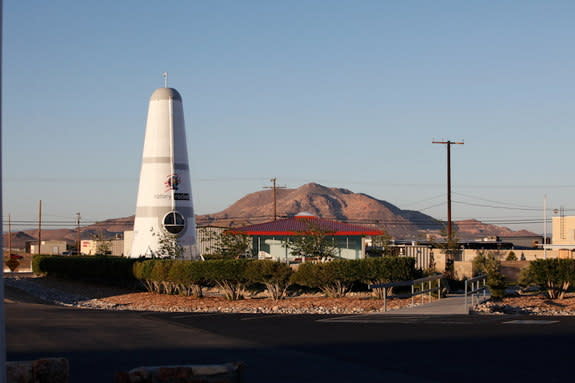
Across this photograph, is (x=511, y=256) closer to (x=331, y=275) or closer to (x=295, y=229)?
(x=295, y=229)

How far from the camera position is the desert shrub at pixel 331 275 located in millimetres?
30797

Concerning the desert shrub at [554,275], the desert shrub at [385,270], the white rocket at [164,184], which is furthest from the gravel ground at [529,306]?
the white rocket at [164,184]

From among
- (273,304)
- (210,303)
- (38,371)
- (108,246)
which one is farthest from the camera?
(108,246)

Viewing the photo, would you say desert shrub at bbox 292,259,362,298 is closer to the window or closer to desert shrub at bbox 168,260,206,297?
desert shrub at bbox 168,260,206,297

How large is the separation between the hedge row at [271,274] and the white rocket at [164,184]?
10.2m

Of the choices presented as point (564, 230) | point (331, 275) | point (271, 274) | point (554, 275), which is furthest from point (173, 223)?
point (564, 230)

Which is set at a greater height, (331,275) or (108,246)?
(331,275)

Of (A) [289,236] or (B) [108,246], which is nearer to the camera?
(A) [289,236]

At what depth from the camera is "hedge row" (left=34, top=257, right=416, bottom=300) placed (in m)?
30.7

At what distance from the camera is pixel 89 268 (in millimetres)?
48688

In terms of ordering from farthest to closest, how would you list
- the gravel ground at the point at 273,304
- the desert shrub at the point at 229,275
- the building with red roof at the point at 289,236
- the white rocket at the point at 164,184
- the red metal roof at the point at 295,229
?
the building with red roof at the point at 289,236
the red metal roof at the point at 295,229
the white rocket at the point at 164,184
the desert shrub at the point at 229,275
the gravel ground at the point at 273,304

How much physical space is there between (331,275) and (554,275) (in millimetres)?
8553

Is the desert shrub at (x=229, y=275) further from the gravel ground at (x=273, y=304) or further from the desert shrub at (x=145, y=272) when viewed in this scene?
the desert shrub at (x=145, y=272)

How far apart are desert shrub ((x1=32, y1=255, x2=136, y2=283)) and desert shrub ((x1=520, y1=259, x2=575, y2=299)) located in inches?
876
